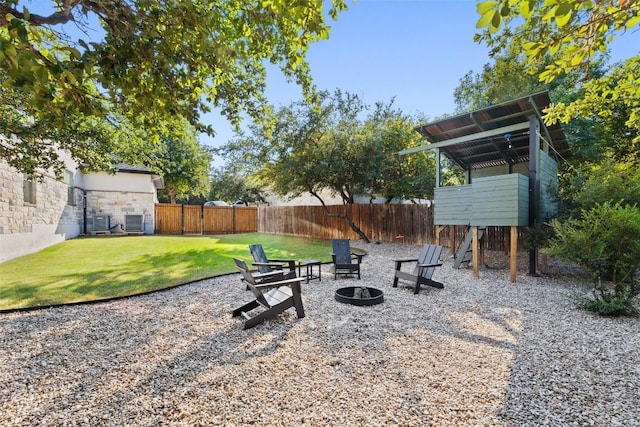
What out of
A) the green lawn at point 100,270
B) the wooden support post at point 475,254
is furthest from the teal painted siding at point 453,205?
the green lawn at point 100,270

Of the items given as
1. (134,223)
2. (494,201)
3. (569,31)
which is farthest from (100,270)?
(134,223)

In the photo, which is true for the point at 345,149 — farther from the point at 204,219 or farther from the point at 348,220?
the point at 204,219

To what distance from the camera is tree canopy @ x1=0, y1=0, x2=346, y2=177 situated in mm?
2309

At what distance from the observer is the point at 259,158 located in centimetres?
1490

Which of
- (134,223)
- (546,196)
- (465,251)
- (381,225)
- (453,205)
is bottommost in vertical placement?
(465,251)

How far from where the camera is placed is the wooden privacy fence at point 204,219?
2005cm

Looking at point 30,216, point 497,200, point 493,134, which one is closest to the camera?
point 497,200

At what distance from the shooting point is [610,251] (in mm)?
5078

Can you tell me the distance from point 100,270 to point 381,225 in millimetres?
11356

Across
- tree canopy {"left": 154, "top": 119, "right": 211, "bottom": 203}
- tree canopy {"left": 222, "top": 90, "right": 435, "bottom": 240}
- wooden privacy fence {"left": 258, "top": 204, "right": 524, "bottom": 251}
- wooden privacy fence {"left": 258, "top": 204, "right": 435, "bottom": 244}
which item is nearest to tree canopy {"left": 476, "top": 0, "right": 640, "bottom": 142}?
wooden privacy fence {"left": 258, "top": 204, "right": 524, "bottom": 251}

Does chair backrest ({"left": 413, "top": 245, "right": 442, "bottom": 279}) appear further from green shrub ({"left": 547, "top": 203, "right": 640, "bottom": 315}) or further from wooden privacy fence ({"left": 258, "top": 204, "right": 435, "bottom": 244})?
wooden privacy fence ({"left": 258, "top": 204, "right": 435, "bottom": 244})

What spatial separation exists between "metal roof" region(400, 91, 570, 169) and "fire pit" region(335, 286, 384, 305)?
217 inches

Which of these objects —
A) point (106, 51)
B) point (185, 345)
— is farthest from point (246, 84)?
point (185, 345)

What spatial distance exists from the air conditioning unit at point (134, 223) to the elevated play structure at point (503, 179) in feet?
54.3
